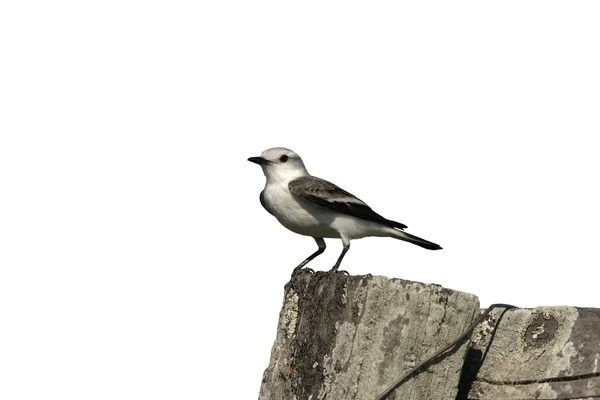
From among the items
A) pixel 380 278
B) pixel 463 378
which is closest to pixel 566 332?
pixel 463 378

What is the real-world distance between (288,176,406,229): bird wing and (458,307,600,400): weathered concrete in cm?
260

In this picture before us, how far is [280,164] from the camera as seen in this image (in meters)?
9.23

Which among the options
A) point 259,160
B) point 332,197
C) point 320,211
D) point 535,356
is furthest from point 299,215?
point 535,356

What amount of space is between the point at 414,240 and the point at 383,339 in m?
3.72

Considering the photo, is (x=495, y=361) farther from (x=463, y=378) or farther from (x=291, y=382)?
(x=291, y=382)

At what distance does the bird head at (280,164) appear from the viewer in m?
9.12

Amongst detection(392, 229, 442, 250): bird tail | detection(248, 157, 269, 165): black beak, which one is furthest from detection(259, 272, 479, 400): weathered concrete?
detection(248, 157, 269, 165): black beak

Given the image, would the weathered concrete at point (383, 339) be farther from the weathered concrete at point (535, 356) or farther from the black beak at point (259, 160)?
the black beak at point (259, 160)

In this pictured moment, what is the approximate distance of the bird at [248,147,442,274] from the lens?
8516 mm

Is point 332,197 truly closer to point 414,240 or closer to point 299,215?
point 299,215

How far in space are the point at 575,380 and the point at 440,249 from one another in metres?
3.48

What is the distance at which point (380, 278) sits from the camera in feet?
18.1

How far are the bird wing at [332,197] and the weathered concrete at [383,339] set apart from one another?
270cm

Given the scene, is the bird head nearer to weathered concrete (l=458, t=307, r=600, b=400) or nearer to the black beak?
the black beak
